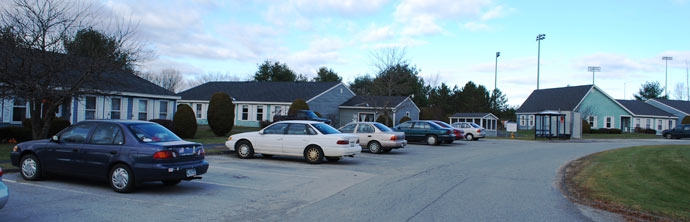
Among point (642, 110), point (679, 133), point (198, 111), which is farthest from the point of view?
point (642, 110)

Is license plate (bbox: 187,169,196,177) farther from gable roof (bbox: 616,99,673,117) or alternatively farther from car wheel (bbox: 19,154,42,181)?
gable roof (bbox: 616,99,673,117)

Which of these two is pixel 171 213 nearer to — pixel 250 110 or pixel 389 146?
pixel 389 146

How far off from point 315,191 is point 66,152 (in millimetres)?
4988

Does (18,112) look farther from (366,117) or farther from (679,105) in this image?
(679,105)

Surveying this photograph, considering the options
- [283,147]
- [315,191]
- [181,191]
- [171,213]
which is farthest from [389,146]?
[171,213]

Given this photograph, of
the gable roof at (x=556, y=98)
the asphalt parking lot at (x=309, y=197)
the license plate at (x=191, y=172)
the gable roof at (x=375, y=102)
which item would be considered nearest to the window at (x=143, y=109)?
the asphalt parking lot at (x=309, y=197)

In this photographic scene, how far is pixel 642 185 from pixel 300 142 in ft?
30.8

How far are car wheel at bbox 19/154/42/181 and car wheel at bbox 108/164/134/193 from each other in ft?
6.43

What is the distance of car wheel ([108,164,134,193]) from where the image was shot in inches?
369

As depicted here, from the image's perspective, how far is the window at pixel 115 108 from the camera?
92.4ft

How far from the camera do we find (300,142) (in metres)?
16.0

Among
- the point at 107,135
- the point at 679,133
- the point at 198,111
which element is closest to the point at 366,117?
the point at 198,111

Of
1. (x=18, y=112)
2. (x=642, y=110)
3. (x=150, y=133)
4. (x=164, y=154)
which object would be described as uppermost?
(x=642, y=110)

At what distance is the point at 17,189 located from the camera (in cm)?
948
